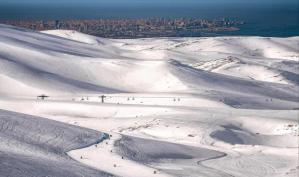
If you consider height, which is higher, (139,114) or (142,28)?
(139,114)

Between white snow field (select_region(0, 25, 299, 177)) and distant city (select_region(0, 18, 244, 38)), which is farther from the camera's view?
distant city (select_region(0, 18, 244, 38))

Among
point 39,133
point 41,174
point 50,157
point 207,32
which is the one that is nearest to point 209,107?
point 39,133

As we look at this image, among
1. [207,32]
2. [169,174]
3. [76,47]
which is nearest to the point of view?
[169,174]

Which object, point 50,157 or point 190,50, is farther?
point 190,50

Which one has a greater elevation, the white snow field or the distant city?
the white snow field

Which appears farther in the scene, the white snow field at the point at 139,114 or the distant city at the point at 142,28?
the distant city at the point at 142,28

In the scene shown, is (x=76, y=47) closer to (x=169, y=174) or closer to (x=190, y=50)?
(x=190, y=50)

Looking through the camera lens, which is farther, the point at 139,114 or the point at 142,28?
the point at 142,28

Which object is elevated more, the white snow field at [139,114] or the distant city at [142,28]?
the white snow field at [139,114]
